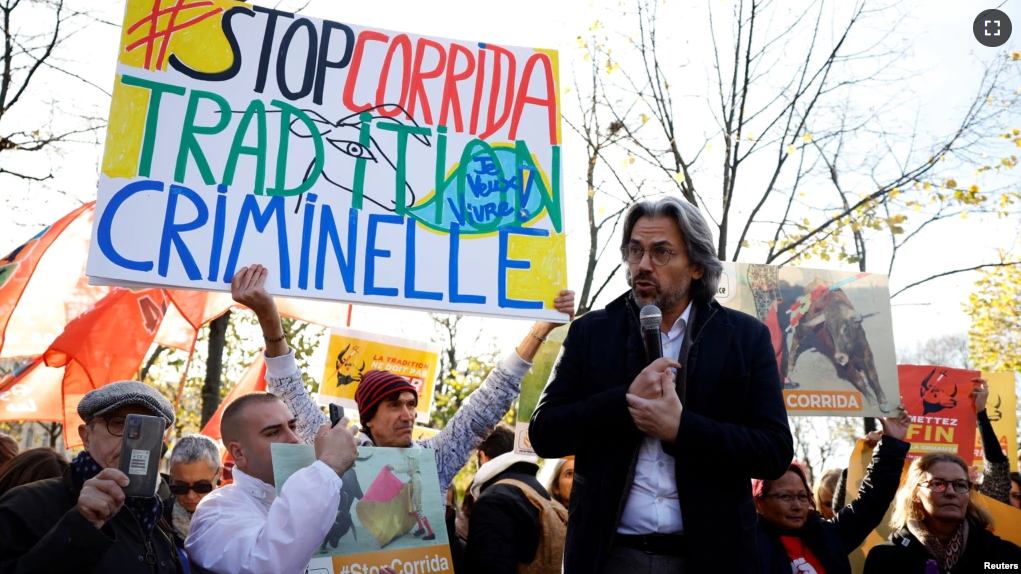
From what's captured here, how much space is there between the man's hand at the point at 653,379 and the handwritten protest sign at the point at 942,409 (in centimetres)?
457

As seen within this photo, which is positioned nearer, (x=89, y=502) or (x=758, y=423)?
(x=89, y=502)

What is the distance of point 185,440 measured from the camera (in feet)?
17.7

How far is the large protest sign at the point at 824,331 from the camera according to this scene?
5426 mm

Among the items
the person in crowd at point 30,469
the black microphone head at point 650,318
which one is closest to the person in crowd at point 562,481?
the person in crowd at point 30,469

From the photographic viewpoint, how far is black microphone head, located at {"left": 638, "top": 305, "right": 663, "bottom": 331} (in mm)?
2600

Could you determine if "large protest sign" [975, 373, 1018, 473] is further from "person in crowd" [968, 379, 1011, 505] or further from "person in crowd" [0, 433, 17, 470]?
"person in crowd" [0, 433, 17, 470]

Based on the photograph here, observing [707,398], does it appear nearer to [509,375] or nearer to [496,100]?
[509,375]

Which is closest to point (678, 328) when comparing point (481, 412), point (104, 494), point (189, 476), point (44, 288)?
point (481, 412)

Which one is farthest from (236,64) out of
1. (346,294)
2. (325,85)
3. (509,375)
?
(509,375)

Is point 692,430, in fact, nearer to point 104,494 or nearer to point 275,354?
point 104,494

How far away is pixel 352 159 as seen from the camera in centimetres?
380

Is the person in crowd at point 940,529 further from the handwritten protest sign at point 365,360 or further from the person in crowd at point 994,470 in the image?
the handwritten protest sign at point 365,360

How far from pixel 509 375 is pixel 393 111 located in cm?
130

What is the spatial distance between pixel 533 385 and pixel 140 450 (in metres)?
3.54
